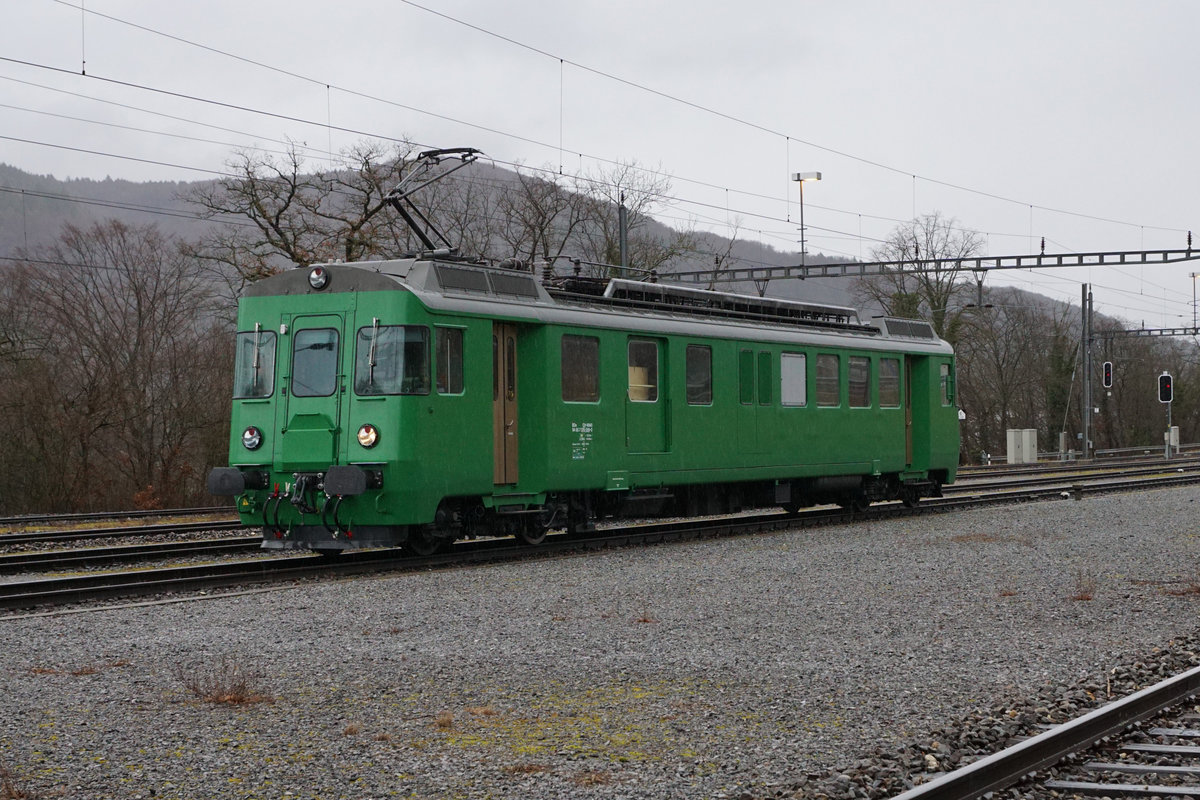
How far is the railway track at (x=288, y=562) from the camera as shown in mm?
11789

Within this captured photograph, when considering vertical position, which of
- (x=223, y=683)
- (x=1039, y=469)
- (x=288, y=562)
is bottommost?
(x=223, y=683)

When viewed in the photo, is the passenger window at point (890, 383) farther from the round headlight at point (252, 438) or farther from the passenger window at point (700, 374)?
the round headlight at point (252, 438)

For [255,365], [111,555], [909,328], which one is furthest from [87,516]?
[909,328]

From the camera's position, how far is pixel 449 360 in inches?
556

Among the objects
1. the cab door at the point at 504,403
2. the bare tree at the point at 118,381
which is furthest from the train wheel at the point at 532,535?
the bare tree at the point at 118,381

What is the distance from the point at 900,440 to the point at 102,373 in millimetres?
21210

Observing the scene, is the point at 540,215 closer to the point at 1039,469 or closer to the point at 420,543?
the point at 1039,469

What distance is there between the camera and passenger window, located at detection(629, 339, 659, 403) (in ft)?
55.1

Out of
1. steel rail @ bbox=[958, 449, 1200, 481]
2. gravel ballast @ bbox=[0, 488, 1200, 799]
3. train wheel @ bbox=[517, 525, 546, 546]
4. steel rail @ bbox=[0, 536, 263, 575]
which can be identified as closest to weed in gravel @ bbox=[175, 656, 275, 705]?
gravel ballast @ bbox=[0, 488, 1200, 799]

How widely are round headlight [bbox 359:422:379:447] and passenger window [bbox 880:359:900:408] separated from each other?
1126 cm

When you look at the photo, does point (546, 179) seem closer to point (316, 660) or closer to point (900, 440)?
point (900, 440)

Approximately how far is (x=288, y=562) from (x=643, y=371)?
→ 5415mm

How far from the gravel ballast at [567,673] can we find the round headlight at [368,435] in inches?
58.7

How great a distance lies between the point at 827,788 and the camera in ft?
18.1
